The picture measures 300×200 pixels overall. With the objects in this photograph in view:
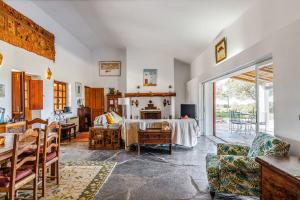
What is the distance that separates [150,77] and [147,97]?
0.89 metres

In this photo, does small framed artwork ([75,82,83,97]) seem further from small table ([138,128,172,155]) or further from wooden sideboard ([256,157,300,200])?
wooden sideboard ([256,157,300,200])

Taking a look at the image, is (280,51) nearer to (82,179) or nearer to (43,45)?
(82,179)

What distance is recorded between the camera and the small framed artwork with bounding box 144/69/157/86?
8.88 meters

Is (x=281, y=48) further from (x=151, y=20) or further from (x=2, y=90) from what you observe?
(x=2, y=90)

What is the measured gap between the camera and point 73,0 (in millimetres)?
5012

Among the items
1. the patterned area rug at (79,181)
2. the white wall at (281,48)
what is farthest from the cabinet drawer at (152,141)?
the white wall at (281,48)

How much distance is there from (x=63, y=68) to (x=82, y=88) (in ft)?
5.70

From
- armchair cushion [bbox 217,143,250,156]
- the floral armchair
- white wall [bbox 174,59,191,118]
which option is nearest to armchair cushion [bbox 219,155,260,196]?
the floral armchair

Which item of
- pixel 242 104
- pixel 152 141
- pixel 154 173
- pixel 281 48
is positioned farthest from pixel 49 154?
pixel 242 104

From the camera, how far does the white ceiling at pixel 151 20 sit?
406cm

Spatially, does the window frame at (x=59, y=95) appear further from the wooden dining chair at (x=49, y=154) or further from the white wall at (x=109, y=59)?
the wooden dining chair at (x=49, y=154)

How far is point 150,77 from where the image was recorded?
350 inches

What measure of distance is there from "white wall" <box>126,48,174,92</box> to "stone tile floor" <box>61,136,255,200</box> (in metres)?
3.88

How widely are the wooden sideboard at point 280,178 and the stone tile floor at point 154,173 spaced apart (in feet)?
2.75
